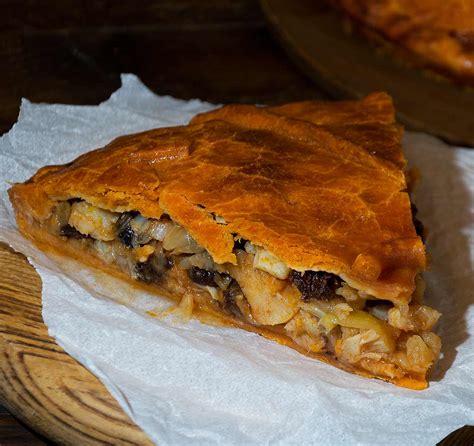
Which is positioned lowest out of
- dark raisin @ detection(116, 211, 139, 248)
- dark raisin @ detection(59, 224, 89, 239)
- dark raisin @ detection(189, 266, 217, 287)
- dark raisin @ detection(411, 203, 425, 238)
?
dark raisin @ detection(411, 203, 425, 238)

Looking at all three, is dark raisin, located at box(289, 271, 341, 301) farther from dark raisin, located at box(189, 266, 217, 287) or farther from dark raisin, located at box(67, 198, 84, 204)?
dark raisin, located at box(67, 198, 84, 204)

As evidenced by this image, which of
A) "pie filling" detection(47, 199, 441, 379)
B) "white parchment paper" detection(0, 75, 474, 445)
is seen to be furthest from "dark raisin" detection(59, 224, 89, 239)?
"white parchment paper" detection(0, 75, 474, 445)

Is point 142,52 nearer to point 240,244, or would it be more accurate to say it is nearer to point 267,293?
point 240,244

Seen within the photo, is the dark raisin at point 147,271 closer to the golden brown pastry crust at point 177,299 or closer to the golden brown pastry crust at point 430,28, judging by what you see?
the golden brown pastry crust at point 177,299

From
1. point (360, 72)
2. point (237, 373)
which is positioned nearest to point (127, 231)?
point (237, 373)

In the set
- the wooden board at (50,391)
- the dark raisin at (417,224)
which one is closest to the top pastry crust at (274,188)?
the dark raisin at (417,224)

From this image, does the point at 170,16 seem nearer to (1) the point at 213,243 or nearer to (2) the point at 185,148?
(2) the point at 185,148
